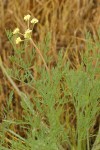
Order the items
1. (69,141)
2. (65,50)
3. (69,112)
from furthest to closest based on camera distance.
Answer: (65,50) → (69,112) → (69,141)

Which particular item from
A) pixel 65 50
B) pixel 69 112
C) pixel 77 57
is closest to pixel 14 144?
pixel 69 112

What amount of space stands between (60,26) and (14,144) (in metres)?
0.74

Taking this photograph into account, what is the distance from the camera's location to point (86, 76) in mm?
1138

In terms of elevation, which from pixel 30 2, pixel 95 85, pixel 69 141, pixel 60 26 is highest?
pixel 30 2

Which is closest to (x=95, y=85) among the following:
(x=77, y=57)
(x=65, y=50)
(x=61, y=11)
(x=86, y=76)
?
(x=86, y=76)

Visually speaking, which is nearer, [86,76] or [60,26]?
[86,76]

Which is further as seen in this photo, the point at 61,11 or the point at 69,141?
the point at 61,11

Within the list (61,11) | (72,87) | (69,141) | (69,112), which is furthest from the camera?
(61,11)

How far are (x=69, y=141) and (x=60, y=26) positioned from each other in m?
0.57

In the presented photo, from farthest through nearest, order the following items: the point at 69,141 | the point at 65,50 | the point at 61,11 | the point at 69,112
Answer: the point at 61,11
the point at 65,50
the point at 69,112
the point at 69,141

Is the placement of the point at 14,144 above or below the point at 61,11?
below

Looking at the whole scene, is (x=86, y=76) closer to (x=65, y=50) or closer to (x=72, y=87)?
(x=72, y=87)

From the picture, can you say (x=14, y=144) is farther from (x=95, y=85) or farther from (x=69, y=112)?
(x=69, y=112)

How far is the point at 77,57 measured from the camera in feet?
5.13
